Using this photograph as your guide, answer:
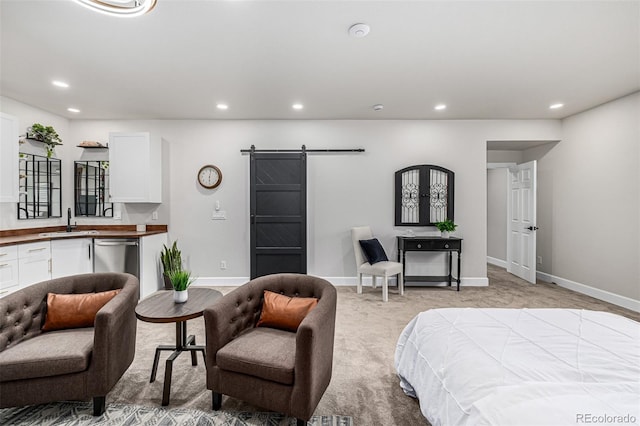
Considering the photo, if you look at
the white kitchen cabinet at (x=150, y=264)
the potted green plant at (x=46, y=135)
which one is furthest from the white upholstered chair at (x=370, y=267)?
the potted green plant at (x=46, y=135)

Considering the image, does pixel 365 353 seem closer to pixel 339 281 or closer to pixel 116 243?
pixel 339 281

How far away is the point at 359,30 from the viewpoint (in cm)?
224

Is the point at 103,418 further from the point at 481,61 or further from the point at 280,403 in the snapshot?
the point at 481,61

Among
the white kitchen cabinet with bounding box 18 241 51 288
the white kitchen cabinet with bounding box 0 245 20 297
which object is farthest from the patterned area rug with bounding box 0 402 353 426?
the white kitchen cabinet with bounding box 18 241 51 288

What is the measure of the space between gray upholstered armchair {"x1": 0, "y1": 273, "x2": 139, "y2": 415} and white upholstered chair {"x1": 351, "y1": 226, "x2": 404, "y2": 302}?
115 inches

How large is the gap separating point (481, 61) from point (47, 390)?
4136mm

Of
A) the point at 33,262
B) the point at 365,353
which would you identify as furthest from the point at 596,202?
the point at 33,262

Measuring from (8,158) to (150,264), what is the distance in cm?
195

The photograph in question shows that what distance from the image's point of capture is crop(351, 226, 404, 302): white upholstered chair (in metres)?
3.98

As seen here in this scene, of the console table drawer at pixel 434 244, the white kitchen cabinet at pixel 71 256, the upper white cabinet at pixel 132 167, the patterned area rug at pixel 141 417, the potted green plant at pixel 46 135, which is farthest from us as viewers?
the console table drawer at pixel 434 244

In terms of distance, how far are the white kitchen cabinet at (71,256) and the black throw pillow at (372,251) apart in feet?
12.2

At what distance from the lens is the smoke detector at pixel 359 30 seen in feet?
7.22

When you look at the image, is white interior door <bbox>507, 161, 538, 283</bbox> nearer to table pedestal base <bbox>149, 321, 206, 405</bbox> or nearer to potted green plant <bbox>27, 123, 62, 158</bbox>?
table pedestal base <bbox>149, 321, 206, 405</bbox>

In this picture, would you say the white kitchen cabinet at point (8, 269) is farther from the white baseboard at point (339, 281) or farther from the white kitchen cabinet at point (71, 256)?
the white baseboard at point (339, 281)
